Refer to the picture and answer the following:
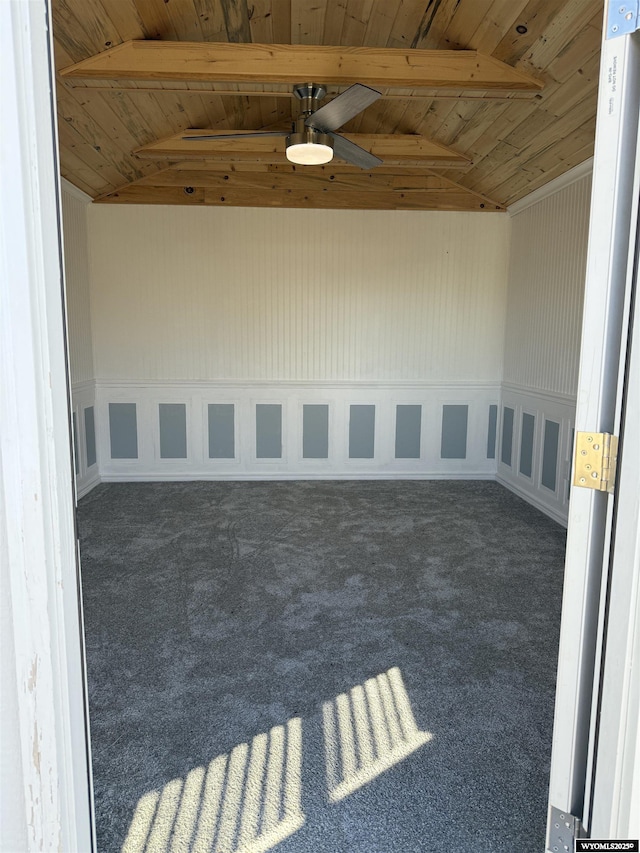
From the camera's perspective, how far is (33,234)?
90 centimetres

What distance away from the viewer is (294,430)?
5.88 meters

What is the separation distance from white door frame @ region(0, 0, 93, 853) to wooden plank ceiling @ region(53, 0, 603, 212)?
2.71 meters

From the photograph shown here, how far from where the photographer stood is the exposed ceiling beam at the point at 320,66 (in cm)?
333

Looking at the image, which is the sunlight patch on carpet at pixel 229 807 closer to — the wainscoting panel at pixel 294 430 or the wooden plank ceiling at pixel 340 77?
the wooden plank ceiling at pixel 340 77

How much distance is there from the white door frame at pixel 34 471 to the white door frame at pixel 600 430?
102 cm

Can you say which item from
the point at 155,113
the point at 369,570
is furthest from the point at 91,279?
the point at 369,570

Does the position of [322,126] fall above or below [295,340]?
above

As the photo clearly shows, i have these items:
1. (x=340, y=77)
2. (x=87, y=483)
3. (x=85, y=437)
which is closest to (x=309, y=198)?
(x=340, y=77)

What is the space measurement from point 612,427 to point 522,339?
15.2 ft

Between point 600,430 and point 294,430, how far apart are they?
4.85 m

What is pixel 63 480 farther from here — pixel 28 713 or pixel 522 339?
pixel 522 339

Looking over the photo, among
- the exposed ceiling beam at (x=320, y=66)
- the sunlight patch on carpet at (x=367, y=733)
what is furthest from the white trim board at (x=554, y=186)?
the sunlight patch on carpet at (x=367, y=733)

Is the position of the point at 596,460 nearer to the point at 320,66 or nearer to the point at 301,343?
the point at 320,66

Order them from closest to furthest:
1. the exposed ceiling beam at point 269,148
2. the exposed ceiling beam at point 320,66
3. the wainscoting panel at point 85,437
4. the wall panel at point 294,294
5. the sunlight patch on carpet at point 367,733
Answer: the sunlight patch on carpet at point 367,733 < the exposed ceiling beam at point 320,66 < the exposed ceiling beam at point 269,148 < the wainscoting panel at point 85,437 < the wall panel at point 294,294
